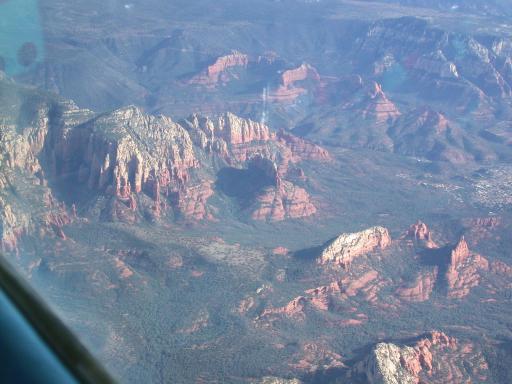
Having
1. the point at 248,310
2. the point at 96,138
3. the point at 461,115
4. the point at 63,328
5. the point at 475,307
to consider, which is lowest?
the point at 461,115

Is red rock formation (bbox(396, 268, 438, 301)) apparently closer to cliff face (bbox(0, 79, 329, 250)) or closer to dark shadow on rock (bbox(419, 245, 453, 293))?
dark shadow on rock (bbox(419, 245, 453, 293))

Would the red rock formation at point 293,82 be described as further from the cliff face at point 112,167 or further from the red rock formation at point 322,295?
the red rock formation at point 322,295

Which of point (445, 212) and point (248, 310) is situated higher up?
point (248, 310)

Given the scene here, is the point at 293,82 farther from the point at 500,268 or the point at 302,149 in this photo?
the point at 500,268

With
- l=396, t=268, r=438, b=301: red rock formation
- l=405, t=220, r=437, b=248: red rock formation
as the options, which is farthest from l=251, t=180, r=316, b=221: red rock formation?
l=396, t=268, r=438, b=301: red rock formation

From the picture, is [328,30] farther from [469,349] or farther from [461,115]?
[469,349]

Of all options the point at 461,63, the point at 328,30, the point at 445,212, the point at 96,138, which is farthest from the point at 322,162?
the point at 328,30
